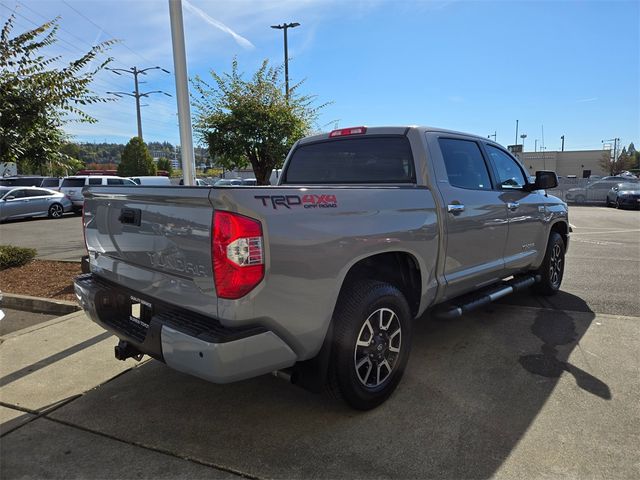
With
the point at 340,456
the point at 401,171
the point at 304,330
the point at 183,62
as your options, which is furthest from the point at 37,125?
the point at 340,456

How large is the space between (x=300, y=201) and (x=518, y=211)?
308 cm

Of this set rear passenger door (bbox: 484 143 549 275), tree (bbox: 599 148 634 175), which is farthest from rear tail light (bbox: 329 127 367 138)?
tree (bbox: 599 148 634 175)

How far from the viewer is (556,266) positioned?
5918mm

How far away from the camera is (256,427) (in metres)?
2.91

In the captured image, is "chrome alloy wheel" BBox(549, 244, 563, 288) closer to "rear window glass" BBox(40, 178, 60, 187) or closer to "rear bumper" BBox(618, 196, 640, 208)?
"rear bumper" BBox(618, 196, 640, 208)

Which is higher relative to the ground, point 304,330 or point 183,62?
point 183,62

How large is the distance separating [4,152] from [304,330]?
524 centimetres

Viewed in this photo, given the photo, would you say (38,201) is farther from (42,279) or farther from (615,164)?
(615,164)

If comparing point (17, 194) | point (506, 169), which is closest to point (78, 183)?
point (17, 194)

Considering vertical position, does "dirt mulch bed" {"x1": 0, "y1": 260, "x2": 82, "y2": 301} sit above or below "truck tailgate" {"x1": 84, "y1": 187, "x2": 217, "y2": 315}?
below

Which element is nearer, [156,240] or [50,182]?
[156,240]

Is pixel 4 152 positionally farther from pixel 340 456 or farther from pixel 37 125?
pixel 340 456

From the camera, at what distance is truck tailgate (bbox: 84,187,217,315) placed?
2385 millimetres

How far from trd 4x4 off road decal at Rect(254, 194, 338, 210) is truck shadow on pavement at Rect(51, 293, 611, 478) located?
4.62 ft
